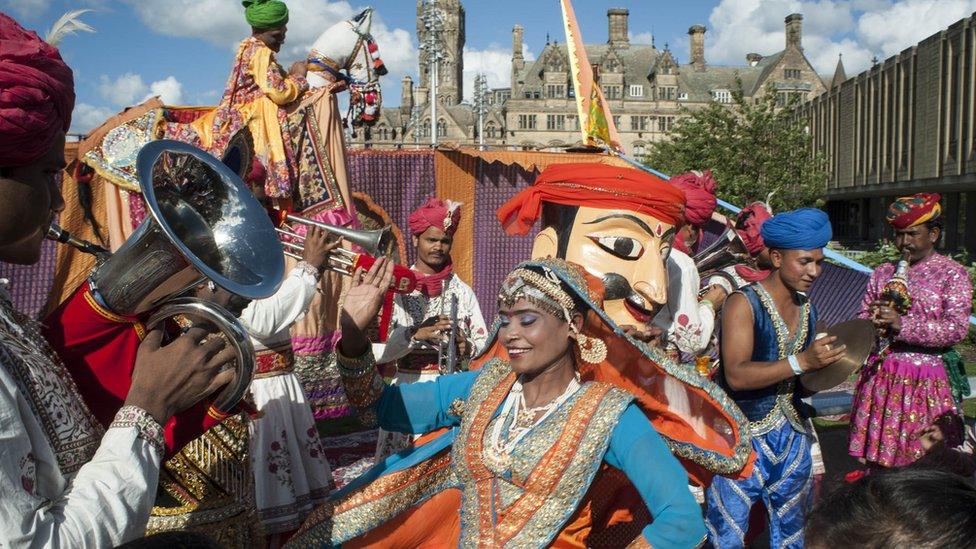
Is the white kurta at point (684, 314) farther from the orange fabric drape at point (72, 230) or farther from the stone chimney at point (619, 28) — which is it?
the stone chimney at point (619, 28)

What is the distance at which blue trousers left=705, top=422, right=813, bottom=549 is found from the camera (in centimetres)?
390

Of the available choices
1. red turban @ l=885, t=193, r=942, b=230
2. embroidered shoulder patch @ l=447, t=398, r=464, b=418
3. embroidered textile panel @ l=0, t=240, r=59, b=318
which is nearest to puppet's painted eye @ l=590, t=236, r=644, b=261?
embroidered shoulder patch @ l=447, t=398, r=464, b=418

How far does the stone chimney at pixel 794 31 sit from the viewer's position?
79.9m

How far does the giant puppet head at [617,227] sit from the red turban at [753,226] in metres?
2.49

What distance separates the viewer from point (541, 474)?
2672mm

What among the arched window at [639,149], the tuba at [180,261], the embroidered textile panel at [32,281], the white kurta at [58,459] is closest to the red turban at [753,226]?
the tuba at [180,261]

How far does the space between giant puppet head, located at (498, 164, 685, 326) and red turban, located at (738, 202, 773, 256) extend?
249cm

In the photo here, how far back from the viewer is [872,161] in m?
35.0

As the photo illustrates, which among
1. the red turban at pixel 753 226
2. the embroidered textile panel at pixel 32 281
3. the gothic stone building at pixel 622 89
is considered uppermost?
the gothic stone building at pixel 622 89

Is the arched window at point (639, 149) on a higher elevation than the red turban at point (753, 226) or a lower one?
higher

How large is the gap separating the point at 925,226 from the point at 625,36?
90.5 m

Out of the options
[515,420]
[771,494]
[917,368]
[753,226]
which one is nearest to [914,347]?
[917,368]

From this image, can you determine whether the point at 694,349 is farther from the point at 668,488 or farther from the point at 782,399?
the point at 668,488

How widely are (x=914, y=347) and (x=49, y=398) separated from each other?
4.92 m
